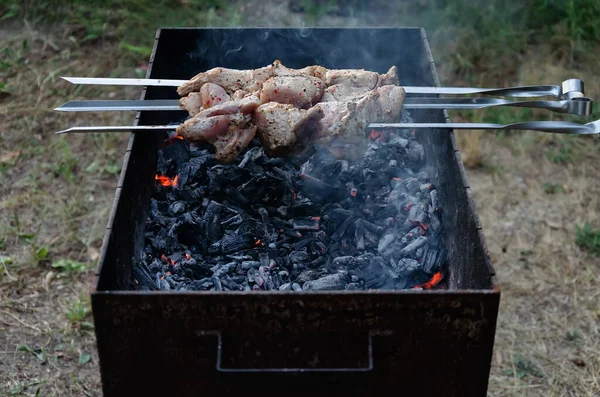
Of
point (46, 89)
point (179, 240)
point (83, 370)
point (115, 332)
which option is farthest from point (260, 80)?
point (46, 89)

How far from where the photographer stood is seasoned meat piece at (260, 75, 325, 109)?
3.15 meters

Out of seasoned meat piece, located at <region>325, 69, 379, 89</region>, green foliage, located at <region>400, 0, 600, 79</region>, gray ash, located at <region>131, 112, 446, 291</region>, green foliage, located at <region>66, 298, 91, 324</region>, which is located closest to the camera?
gray ash, located at <region>131, 112, 446, 291</region>

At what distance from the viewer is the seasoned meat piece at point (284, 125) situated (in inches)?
117

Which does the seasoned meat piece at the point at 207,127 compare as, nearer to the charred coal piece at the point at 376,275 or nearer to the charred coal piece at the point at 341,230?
the charred coal piece at the point at 341,230

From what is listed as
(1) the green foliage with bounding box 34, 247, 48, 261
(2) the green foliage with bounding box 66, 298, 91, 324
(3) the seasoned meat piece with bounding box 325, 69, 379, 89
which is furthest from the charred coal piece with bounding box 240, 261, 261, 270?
(1) the green foliage with bounding box 34, 247, 48, 261

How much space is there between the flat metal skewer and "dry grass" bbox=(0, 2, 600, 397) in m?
1.60

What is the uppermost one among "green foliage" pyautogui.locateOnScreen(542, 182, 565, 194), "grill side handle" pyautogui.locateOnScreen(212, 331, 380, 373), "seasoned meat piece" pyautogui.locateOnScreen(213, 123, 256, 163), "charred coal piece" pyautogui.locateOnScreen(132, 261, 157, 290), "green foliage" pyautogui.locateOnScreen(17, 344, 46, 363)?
"seasoned meat piece" pyautogui.locateOnScreen(213, 123, 256, 163)

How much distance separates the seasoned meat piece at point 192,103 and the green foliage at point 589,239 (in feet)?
9.52

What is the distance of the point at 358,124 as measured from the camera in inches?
118

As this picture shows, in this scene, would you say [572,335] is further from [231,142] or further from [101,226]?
[101,226]

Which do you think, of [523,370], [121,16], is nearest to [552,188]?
[523,370]

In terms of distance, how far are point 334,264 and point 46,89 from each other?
156 inches

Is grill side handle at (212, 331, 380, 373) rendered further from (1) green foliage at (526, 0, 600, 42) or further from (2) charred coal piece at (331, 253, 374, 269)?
(1) green foliage at (526, 0, 600, 42)

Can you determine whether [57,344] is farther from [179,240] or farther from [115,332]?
[115,332]
